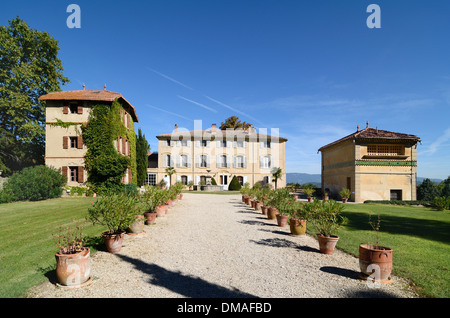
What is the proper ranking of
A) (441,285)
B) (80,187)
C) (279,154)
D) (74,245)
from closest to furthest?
(441,285) < (74,245) < (80,187) < (279,154)

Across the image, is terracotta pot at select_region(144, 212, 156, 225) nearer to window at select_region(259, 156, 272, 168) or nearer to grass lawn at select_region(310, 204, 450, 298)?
grass lawn at select_region(310, 204, 450, 298)

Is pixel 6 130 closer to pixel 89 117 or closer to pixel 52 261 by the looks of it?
pixel 89 117

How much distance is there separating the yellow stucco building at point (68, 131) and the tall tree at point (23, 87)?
3634mm

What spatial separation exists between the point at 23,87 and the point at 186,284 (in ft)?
87.4

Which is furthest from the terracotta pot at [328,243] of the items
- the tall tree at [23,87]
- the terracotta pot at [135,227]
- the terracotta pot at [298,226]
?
the tall tree at [23,87]

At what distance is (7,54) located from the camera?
68.5 feet

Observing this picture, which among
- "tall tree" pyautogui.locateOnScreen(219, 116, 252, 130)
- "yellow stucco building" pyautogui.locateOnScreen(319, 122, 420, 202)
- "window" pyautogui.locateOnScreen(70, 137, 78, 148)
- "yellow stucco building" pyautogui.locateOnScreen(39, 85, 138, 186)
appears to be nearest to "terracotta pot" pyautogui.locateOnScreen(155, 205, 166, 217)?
"yellow stucco building" pyautogui.locateOnScreen(39, 85, 138, 186)

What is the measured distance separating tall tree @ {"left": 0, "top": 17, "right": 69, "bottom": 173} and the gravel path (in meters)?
21.7

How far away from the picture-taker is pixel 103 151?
18.1 m

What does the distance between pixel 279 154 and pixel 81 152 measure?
25151 millimetres

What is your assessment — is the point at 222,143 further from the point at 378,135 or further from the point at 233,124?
the point at 378,135

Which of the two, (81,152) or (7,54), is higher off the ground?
(7,54)
